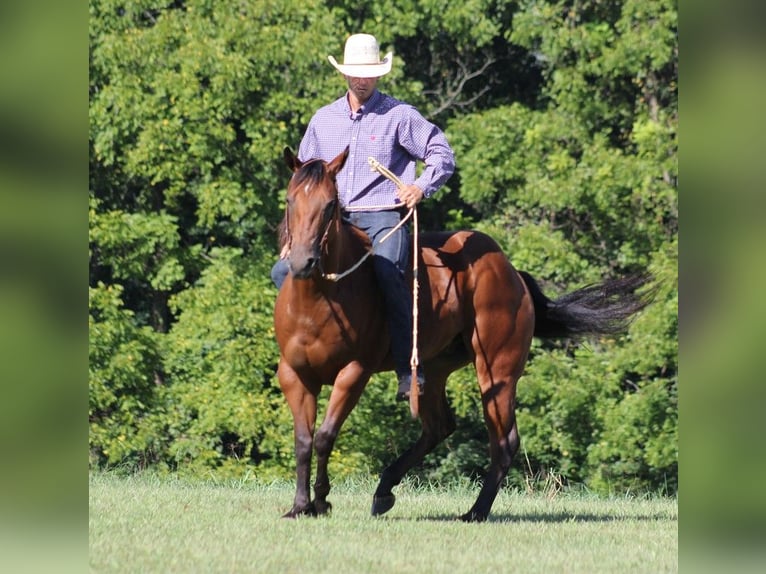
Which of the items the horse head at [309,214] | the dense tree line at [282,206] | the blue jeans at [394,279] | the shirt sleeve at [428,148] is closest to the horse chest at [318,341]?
the blue jeans at [394,279]

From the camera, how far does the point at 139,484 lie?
9875 millimetres

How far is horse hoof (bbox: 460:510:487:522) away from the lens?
8.06 metres

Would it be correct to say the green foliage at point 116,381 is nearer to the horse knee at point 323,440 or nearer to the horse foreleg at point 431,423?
the horse foreleg at point 431,423

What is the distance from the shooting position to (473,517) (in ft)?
26.5

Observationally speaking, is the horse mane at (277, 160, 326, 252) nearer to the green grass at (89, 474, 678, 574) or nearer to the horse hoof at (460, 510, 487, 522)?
the green grass at (89, 474, 678, 574)

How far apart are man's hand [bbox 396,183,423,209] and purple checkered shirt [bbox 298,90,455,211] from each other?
72 millimetres

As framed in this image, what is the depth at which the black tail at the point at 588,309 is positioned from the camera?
31.1 feet

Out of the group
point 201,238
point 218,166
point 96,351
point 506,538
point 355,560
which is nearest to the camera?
point 355,560

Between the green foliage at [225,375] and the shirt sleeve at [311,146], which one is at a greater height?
Result: the shirt sleeve at [311,146]

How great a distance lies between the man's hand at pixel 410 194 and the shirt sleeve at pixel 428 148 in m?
0.15
